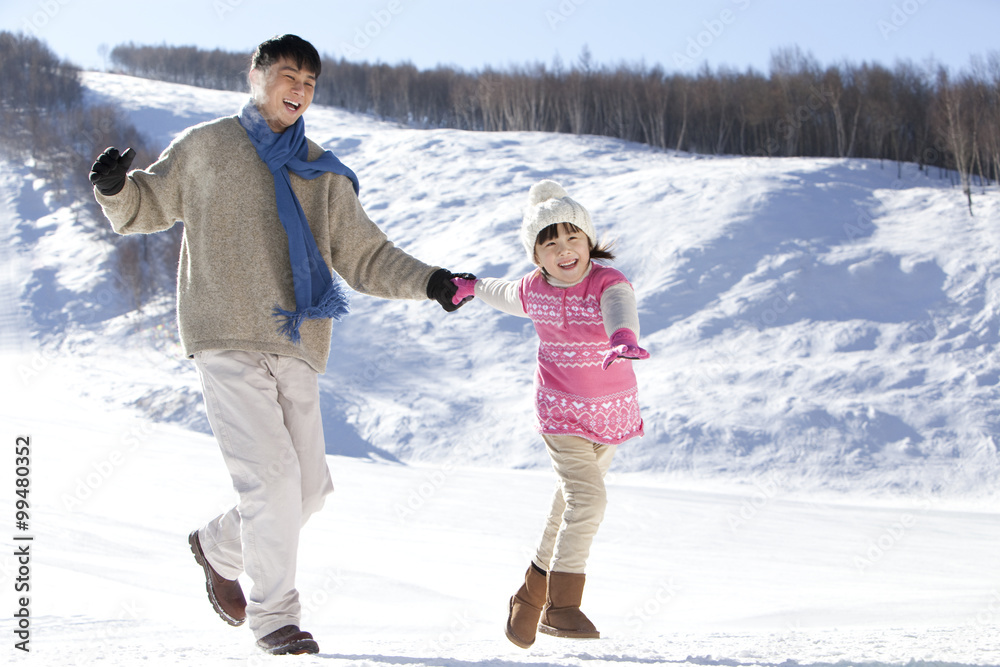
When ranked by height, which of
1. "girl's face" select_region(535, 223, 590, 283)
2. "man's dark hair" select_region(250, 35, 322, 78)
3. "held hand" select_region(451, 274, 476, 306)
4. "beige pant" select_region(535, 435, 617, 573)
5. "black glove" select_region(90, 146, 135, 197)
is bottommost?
"beige pant" select_region(535, 435, 617, 573)

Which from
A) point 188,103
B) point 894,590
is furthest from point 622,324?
point 188,103

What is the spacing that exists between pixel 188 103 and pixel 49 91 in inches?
299

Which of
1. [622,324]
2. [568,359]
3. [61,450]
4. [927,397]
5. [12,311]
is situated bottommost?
[12,311]

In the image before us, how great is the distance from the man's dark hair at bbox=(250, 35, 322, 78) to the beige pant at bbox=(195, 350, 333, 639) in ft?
3.08

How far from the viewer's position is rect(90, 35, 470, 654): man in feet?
7.79

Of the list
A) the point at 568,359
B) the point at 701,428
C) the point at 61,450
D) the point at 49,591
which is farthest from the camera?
the point at 701,428

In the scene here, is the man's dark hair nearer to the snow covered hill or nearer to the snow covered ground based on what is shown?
the snow covered ground

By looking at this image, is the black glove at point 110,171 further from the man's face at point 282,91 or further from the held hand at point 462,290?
the held hand at point 462,290

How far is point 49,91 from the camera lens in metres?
39.7

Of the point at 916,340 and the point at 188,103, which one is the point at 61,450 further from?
the point at 188,103

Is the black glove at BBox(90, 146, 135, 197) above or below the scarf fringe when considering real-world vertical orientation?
above

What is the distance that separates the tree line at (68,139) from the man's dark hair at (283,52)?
1833 cm

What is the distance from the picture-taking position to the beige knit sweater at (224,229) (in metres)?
2.46

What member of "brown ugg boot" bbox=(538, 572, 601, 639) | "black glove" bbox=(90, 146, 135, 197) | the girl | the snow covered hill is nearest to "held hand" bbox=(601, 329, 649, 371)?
the girl
